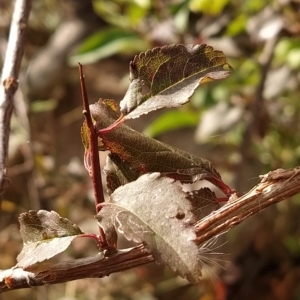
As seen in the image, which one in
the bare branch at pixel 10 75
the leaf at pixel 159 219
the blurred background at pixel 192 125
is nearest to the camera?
the leaf at pixel 159 219

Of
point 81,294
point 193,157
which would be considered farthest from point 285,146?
point 193,157

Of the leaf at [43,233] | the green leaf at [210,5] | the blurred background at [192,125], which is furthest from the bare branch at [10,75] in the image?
the green leaf at [210,5]

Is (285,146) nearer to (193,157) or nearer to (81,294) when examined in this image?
(81,294)

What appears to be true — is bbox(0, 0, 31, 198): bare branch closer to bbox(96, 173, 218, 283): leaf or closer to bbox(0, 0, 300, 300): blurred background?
bbox(96, 173, 218, 283): leaf

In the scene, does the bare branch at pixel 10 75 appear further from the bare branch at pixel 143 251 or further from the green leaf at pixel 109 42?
the green leaf at pixel 109 42

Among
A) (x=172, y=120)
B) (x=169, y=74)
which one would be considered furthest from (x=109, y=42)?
(x=169, y=74)
